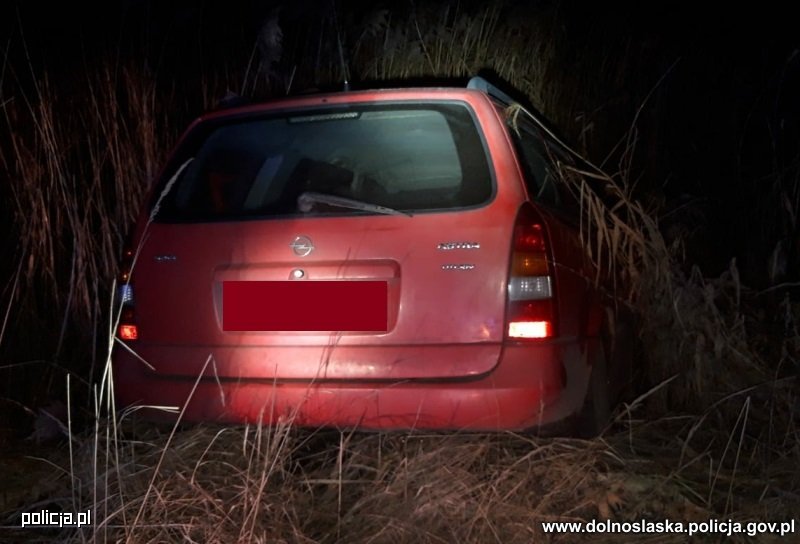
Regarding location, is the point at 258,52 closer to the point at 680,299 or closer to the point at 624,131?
the point at 624,131

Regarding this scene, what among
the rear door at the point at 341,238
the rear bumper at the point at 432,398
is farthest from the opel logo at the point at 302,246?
the rear bumper at the point at 432,398

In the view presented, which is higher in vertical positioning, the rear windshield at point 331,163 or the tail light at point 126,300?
the rear windshield at point 331,163

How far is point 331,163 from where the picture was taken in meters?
3.58

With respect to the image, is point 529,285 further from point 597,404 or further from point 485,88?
point 485,88

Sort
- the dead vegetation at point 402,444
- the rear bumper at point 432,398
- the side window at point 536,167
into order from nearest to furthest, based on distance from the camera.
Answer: the dead vegetation at point 402,444 < the rear bumper at point 432,398 < the side window at point 536,167

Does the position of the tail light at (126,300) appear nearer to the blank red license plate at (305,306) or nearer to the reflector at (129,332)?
the reflector at (129,332)

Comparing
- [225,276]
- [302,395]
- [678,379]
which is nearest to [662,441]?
[678,379]

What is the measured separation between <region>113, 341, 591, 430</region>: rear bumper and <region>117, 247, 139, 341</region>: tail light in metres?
0.43

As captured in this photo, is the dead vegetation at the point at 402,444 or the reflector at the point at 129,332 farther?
the reflector at the point at 129,332

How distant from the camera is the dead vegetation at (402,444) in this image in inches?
110

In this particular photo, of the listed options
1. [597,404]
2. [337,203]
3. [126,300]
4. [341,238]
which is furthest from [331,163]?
[597,404]

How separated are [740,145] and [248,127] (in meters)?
5.35

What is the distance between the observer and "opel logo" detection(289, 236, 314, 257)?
10.2 feet

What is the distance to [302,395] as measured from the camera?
3090 millimetres
